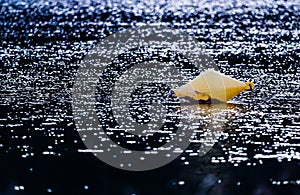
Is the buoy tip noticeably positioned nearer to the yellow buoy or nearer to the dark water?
the dark water

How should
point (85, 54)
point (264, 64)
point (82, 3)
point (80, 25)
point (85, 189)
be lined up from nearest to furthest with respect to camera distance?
point (85, 189), point (264, 64), point (85, 54), point (80, 25), point (82, 3)

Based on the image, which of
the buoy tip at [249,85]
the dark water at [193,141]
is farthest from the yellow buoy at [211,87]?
the buoy tip at [249,85]

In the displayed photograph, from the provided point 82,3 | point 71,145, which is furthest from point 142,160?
point 82,3

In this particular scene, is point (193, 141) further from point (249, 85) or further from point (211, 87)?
point (249, 85)

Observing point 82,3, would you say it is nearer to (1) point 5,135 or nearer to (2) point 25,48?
(2) point 25,48

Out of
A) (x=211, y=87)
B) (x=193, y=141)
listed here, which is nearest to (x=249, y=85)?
(x=211, y=87)

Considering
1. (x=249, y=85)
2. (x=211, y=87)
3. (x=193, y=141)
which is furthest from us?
(x=249, y=85)

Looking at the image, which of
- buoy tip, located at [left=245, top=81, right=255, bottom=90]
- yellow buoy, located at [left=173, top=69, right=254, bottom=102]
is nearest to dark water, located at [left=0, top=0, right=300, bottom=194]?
buoy tip, located at [left=245, top=81, right=255, bottom=90]
